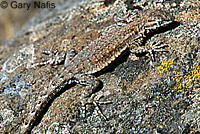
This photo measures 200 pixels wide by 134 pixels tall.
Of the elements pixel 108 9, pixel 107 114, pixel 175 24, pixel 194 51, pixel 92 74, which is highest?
pixel 108 9

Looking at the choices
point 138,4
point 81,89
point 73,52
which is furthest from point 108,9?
point 81,89

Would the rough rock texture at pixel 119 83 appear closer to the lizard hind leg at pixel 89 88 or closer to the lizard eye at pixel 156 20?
the lizard hind leg at pixel 89 88

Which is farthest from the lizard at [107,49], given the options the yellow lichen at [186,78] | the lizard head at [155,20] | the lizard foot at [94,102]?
the yellow lichen at [186,78]

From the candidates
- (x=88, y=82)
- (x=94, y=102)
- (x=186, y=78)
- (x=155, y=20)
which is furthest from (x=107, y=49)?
(x=186, y=78)

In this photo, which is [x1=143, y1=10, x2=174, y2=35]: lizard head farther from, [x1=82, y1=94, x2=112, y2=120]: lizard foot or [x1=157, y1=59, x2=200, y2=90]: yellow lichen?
[x1=82, y1=94, x2=112, y2=120]: lizard foot

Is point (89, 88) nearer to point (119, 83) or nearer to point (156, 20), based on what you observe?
point (119, 83)

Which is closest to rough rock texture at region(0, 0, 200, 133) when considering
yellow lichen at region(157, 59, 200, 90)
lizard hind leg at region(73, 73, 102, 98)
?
yellow lichen at region(157, 59, 200, 90)

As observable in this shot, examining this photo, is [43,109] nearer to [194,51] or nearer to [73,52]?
[73,52]
